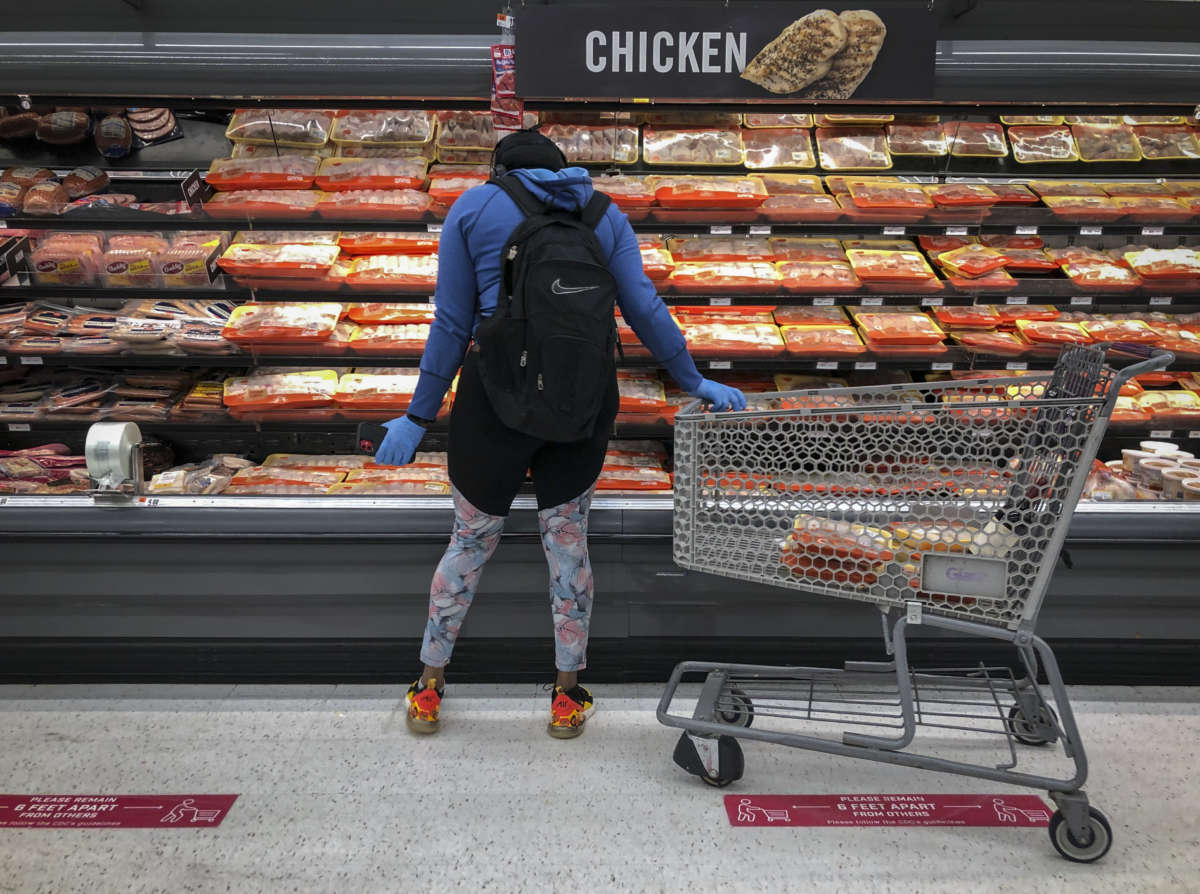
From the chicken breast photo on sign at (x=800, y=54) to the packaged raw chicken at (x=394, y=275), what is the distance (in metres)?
1.31

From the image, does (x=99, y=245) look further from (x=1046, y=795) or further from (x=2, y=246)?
A: (x=1046, y=795)

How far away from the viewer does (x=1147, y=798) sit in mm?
2342

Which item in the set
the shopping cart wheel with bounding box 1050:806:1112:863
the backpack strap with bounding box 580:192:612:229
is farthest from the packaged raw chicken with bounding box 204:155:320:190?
the shopping cart wheel with bounding box 1050:806:1112:863

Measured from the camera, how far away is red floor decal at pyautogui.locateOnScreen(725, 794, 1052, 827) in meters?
2.23

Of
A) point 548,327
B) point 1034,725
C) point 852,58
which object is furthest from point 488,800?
point 852,58

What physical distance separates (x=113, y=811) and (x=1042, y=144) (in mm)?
3854

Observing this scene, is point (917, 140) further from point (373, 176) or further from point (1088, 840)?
point (1088, 840)

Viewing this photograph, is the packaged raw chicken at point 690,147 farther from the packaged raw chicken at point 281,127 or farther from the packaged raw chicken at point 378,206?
the packaged raw chicken at point 281,127

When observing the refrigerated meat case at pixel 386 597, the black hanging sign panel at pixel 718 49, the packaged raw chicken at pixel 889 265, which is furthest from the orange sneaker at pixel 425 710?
the packaged raw chicken at pixel 889 265

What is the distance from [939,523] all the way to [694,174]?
6.06ft

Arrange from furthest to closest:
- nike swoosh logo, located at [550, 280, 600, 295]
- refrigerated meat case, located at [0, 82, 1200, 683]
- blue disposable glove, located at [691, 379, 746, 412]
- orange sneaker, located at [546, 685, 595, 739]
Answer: refrigerated meat case, located at [0, 82, 1200, 683], orange sneaker, located at [546, 685, 595, 739], blue disposable glove, located at [691, 379, 746, 412], nike swoosh logo, located at [550, 280, 600, 295]

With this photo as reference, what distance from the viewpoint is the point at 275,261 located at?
3.19 metres

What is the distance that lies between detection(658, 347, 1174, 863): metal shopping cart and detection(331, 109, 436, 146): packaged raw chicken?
5.87 ft

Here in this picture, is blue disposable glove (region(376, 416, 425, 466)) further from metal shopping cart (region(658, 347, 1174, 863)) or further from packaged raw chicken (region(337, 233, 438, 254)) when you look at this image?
packaged raw chicken (region(337, 233, 438, 254))
